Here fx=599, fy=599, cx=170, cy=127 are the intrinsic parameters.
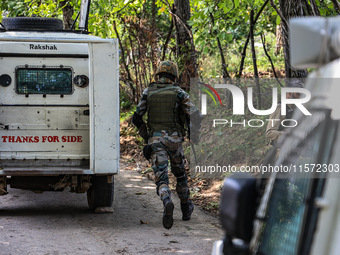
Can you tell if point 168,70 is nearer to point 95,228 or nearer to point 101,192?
point 101,192

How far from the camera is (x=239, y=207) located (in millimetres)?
2236

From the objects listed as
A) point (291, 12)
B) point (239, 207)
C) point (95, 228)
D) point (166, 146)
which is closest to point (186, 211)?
point (166, 146)

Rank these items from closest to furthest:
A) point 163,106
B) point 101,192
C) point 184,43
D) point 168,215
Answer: point 168,215 < point 163,106 < point 101,192 < point 184,43

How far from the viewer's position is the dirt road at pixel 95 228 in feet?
21.8

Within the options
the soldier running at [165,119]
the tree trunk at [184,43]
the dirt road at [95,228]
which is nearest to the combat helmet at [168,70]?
the soldier running at [165,119]

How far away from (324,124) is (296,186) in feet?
2.58

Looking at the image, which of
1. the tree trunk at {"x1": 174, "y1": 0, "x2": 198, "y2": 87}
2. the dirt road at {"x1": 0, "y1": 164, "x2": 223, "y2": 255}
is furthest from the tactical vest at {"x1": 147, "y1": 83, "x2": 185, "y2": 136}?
the tree trunk at {"x1": 174, "y1": 0, "x2": 198, "y2": 87}

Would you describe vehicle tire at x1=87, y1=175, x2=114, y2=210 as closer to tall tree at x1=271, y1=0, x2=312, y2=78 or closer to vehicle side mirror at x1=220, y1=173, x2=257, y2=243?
tall tree at x1=271, y1=0, x2=312, y2=78

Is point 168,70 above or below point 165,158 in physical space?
above

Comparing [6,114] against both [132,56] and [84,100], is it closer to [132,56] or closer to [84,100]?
[84,100]

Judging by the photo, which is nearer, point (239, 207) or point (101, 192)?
point (239, 207)

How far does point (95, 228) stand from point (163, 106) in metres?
1.78

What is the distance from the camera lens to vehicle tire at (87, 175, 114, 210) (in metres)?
8.40

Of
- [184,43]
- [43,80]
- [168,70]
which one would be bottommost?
[43,80]
